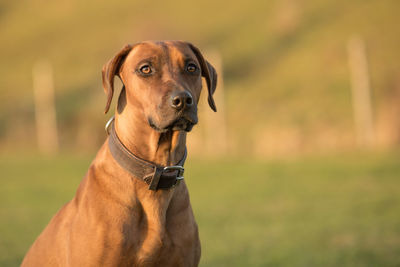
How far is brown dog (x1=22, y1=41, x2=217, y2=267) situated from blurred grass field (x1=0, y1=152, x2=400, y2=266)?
296cm

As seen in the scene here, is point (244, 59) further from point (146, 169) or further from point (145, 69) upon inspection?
point (146, 169)

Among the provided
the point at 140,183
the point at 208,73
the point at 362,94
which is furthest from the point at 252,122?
the point at 140,183

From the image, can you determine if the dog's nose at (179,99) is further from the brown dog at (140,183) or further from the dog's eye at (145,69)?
the dog's eye at (145,69)

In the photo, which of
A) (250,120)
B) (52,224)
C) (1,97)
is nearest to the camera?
(52,224)

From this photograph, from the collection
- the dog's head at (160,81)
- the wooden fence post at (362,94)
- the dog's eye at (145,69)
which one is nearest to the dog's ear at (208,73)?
the dog's head at (160,81)

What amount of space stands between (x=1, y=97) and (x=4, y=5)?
19941 mm

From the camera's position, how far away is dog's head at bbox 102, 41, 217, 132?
12.2ft

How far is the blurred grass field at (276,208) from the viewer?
700 centimetres

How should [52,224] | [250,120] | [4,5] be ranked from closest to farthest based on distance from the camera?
[52,224] → [250,120] → [4,5]

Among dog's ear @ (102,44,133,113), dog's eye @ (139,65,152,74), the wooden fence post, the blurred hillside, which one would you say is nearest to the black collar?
dog's ear @ (102,44,133,113)

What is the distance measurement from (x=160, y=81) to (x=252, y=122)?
20.0m

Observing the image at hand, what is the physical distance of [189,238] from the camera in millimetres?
3816

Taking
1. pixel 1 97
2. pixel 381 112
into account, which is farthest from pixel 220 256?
Answer: pixel 1 97

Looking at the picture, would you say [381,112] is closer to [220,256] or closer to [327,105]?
[327,105]
